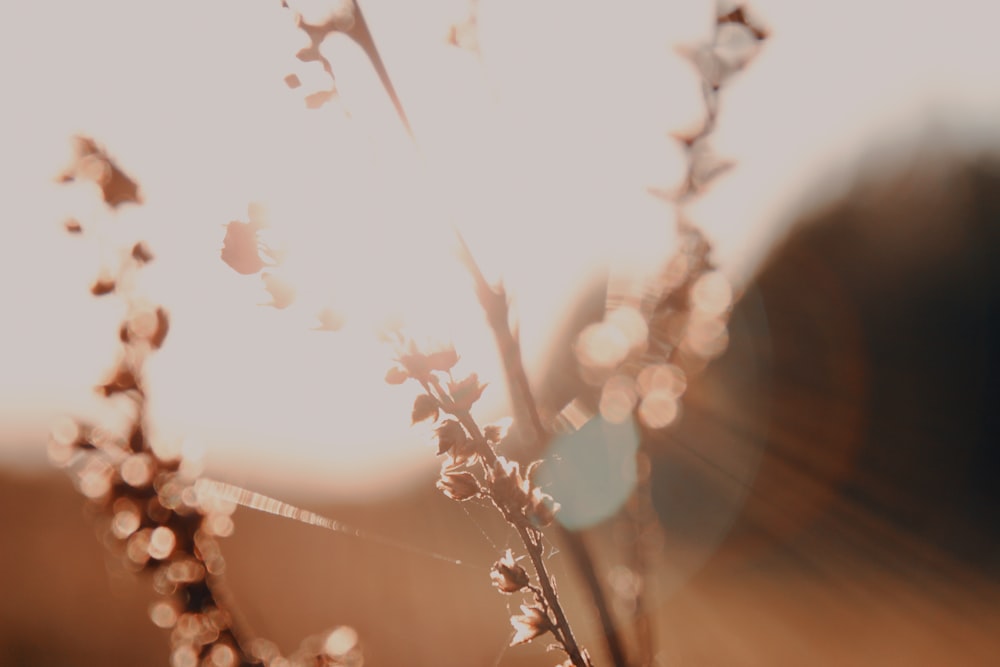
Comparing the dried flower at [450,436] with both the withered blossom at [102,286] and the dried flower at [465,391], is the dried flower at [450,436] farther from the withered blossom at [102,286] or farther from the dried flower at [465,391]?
the withered blossom at [102,286]

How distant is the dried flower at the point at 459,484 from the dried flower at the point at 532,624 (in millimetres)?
152

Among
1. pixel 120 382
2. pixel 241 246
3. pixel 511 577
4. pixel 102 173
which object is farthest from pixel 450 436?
pixel 102 173

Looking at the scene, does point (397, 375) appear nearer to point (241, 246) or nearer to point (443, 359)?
point (443, 359)

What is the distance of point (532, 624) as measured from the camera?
0.79 m

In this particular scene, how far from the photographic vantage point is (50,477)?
830 centimetres

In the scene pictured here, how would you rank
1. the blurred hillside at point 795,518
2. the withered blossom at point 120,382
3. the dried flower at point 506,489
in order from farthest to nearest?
the blurred hillside at point 795,518 → the withered blossom at point 120,382 → the dried flower at point 506,489

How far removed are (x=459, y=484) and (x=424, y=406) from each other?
0.10m

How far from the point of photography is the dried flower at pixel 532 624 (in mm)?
776

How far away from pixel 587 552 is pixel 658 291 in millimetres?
585

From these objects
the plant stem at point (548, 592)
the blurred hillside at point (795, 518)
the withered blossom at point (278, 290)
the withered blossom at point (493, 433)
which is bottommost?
the blurred hillside at point (795, 518)

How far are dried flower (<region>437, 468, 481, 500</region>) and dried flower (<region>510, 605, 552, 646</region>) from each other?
152mm

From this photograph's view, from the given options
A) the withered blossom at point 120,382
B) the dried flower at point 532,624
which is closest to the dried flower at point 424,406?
the dried flower at point 532,624

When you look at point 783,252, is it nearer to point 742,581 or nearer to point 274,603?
point 742,581

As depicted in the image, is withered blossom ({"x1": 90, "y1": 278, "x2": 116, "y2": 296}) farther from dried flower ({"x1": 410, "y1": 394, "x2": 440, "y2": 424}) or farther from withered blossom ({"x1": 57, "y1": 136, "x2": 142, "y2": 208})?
dried flower ({"x1": 410, "y1": 394, "x2": 440, "y2": 424})
